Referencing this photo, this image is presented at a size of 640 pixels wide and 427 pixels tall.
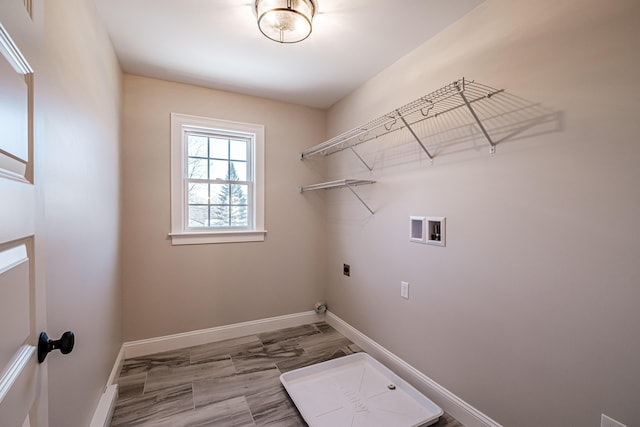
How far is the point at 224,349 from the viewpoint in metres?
2.55

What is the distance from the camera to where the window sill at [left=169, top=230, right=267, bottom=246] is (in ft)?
8.44

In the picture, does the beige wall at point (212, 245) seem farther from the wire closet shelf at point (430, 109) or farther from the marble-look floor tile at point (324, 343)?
the wire closet shelf at point (430, 109)

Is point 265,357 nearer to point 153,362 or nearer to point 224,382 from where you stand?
point 224,382

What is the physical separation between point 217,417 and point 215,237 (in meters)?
1.45

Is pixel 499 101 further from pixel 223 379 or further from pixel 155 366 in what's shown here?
→ pixel 155 366

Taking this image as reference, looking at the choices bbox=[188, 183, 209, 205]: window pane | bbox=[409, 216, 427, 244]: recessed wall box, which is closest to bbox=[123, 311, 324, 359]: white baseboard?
bbox=[188, 183, 209, 205]: window pane

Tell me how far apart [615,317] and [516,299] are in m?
0.36

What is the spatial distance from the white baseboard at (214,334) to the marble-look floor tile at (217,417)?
899 millimetres

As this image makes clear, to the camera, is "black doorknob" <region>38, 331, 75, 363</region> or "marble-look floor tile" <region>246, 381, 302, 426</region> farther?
"marble-look floor tile" <region>246, 381, 302, 426</region>

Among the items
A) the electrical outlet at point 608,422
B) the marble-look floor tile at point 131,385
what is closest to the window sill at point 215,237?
the marble-look floor tile at point 131,385

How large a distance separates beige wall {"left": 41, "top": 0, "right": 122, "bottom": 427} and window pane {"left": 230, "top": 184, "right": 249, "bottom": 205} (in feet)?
3.44

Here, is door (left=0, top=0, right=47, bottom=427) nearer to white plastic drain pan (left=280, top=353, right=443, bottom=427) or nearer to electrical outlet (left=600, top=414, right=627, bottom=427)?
white plastic drain pan (left=280, top=353, right=443, bottom=427)

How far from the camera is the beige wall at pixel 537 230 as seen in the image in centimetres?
112

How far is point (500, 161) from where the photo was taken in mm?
1504
